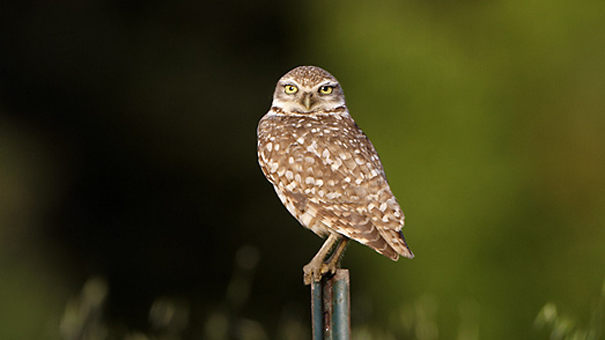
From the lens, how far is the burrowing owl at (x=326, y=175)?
350 centimetres

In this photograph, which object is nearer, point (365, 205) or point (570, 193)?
point (365, 205)

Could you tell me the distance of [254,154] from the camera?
10297mm

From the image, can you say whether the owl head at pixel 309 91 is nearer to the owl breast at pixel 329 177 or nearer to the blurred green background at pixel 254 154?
the owl breast at pixel 329 177

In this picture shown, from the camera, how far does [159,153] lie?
35.7 feet

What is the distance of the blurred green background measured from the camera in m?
8.52

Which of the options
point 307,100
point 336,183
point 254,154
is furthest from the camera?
point 254,154

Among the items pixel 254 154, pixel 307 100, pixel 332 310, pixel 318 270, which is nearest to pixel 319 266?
pixel 318 270

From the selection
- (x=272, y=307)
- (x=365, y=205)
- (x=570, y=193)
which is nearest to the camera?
(x=365, y=205)

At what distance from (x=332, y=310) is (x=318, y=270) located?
0.29m

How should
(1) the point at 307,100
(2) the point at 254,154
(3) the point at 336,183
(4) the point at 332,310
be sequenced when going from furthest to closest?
(2) the point at 254,154 < (1) the point at 307,100 < (3) the point at 336,183 < (4) the point at 332,310

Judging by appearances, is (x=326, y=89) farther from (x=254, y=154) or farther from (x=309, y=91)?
(x=254, y=154)

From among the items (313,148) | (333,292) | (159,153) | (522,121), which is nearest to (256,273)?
(159,153)

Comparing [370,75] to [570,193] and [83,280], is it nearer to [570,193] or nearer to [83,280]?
[570,193]

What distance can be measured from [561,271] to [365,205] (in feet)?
17.8
